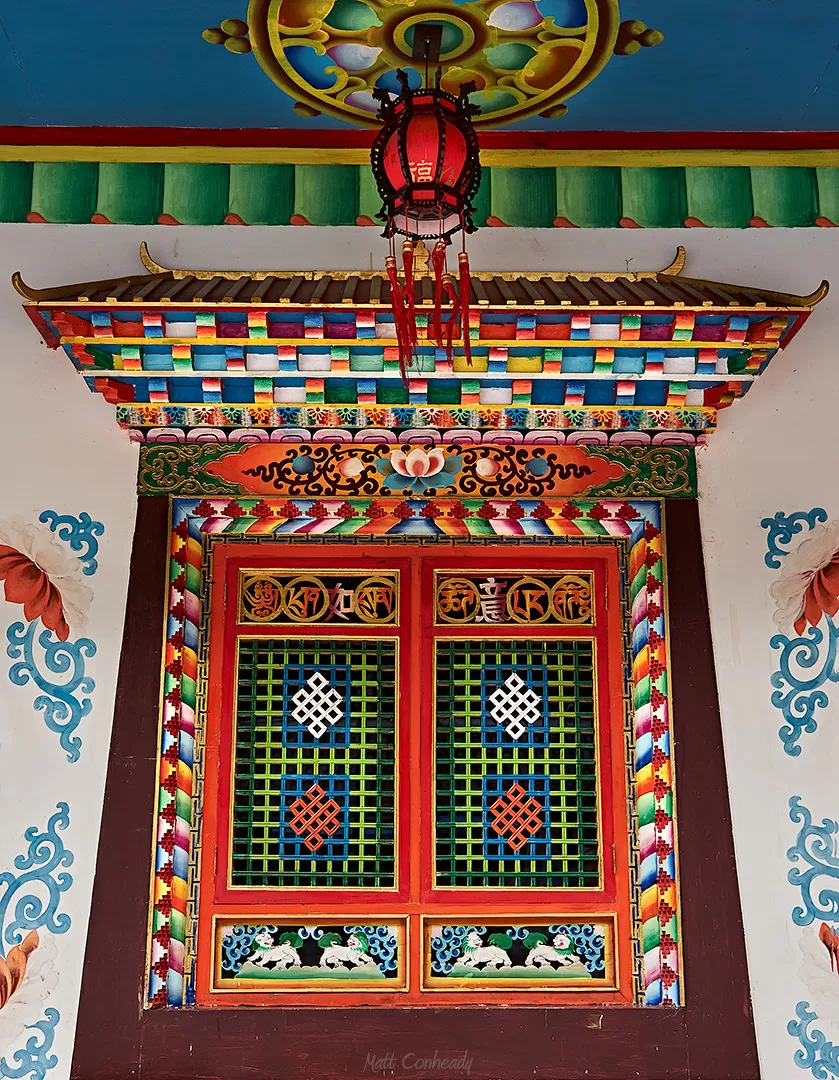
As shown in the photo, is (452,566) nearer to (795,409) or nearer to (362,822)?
(362,822)

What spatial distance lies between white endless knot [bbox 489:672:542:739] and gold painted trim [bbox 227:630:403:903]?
29cm

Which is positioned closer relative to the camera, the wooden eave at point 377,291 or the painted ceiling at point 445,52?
the wooden eave at point 377,291

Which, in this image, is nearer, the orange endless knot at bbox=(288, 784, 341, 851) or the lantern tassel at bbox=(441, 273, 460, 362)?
the lantern tassel at bbox=(441, 273, 460, 362)

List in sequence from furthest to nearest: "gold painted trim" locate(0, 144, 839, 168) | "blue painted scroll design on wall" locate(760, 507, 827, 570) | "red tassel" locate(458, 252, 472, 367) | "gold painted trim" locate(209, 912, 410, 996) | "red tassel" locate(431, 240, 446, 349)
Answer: "gold painted trim" locate(0, 144, 839, 168) → "blue painted scroll design on wall" locate(760, 507, 827, 570) → "gold painted trim" locate(209, 912, 410, 996) → "red tassel" locate(431, 240, 446, 349) → "red tassel" locate(458, 252, 472, 367)

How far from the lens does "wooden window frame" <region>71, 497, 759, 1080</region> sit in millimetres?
3318

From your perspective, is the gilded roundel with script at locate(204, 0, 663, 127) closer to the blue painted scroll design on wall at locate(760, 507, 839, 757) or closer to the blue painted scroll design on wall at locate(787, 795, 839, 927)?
the blue painted scroll design on wall at locate(760, 507, 839, 757)

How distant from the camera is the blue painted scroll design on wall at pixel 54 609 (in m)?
3.59

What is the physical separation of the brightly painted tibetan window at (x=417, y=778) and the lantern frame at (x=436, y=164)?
104 centimetres

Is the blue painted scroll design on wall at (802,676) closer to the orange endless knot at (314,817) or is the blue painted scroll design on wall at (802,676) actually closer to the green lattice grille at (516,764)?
the green lattice grille at (516,764)

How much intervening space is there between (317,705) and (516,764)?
2.02ft

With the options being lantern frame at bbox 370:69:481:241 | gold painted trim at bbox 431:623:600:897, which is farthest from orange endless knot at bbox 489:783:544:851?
lantern frame at bbox 370:69:481:241

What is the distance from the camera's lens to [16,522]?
147 inches

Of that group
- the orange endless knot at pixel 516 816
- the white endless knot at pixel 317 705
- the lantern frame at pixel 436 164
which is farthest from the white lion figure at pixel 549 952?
the lantern frame at pixel 436 164

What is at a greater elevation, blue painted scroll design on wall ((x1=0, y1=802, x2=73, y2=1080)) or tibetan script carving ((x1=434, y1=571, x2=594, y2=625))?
tibetan script carving ((x1=434, y1=571, x2=594, y2=625))
